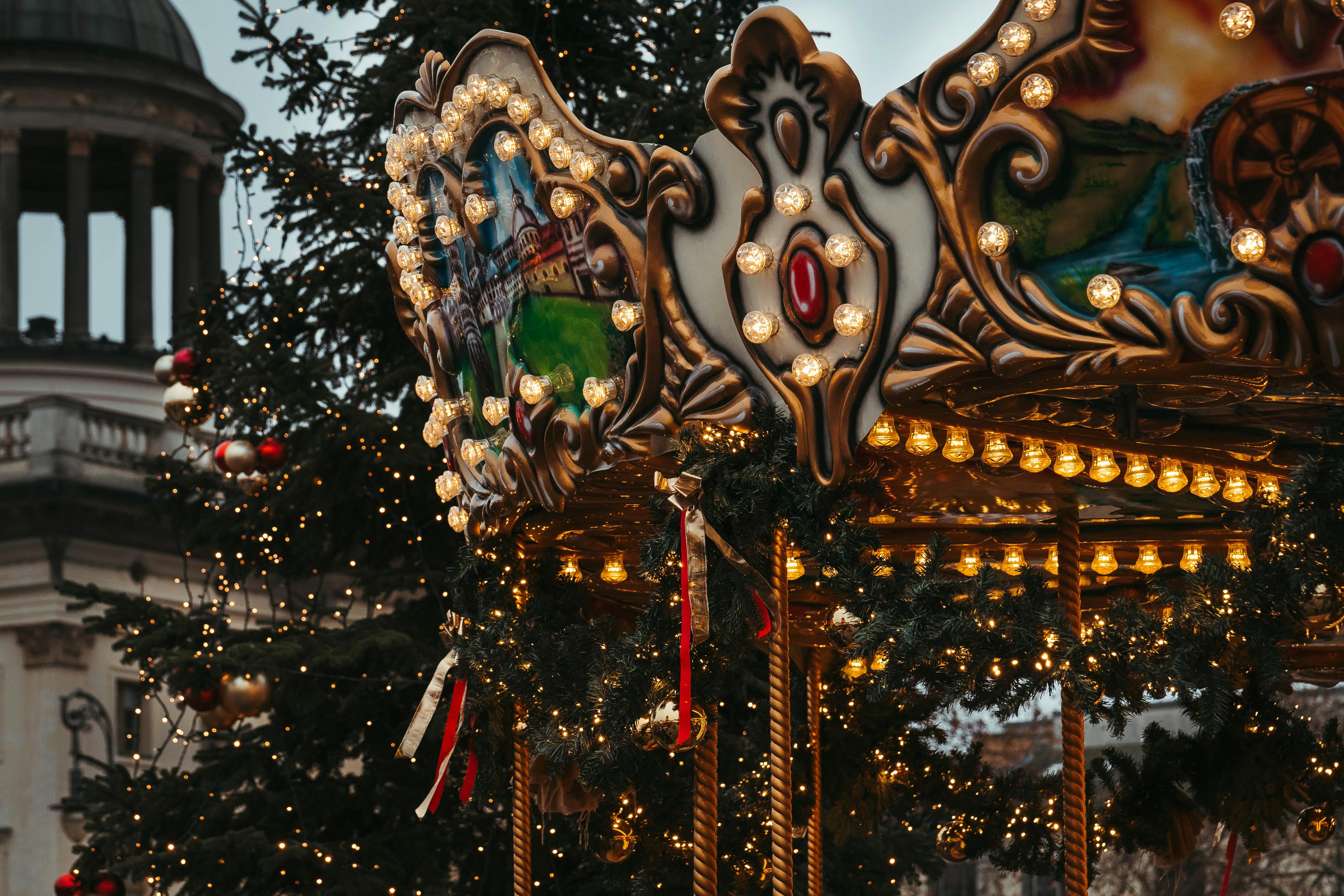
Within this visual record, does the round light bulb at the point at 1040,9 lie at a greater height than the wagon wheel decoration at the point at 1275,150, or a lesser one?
greater

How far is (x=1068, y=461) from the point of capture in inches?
294

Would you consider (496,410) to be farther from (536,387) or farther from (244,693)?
(244,693)

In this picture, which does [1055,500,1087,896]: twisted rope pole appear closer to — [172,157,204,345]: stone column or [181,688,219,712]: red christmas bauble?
[181,688,219,712]: red christmas bauble

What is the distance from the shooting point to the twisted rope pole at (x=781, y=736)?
624 centimetres

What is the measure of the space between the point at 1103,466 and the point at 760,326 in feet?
7.33

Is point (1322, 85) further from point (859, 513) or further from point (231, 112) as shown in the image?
point (231, 112)

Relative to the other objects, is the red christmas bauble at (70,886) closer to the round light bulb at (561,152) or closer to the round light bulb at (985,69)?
the round light bulb at (561,152)

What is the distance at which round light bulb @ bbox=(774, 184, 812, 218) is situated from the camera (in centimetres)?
577

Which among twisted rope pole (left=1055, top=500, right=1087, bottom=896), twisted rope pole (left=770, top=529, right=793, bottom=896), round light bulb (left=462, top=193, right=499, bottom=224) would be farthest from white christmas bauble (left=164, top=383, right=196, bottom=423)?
twisted rope pole (left=770, top=529, right=793, bottom=896)

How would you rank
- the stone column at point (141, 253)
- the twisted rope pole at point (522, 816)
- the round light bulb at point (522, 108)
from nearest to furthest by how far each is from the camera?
the round light bulb at point (522, 108), the twisted rope pole at point (522, 816), the stone column at point (141, 253)

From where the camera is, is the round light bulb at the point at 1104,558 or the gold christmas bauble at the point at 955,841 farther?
the gold christmas bauble at the point at 955,841

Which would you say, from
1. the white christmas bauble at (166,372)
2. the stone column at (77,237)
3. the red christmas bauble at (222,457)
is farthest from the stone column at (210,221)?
the red christmas bauble at (222,457)

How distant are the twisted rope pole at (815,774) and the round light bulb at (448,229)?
3333 mm

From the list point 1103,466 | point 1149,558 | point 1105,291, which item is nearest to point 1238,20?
point 1105,291
